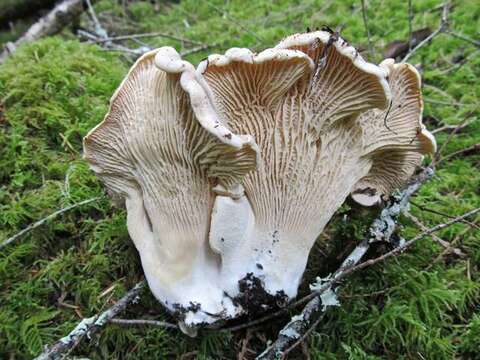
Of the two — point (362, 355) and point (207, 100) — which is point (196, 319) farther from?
point (207, 100)

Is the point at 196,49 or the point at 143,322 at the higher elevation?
the point at 196,49

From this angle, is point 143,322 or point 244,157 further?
point 143,322

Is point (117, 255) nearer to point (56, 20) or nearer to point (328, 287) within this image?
point (328, 287)

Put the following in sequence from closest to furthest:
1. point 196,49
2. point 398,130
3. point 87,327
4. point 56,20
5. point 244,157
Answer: point 244,157
point 87,327
point 398,130
point 196,49
point 56,20

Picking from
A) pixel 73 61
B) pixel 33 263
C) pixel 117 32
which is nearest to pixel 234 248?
pixel 33 263

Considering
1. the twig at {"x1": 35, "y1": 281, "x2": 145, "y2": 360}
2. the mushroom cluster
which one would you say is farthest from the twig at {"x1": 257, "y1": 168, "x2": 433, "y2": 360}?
the twig at {"x1": 35, "y1": 281, "x2": 145, "y2": 360}

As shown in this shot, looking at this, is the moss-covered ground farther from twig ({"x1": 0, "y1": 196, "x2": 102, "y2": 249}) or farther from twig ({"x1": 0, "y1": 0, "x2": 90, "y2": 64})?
twig ({"x1": 0, "y1": 0, "x2": 90, "y2": 64})

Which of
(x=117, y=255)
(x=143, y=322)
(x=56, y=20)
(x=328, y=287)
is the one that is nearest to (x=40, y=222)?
(x=117, y=255)
